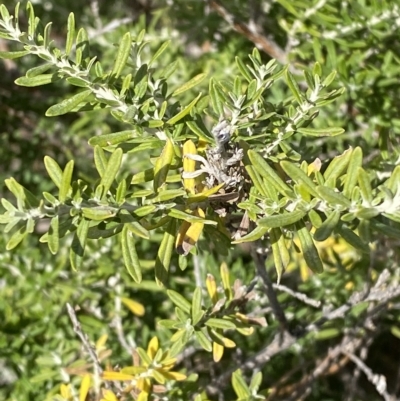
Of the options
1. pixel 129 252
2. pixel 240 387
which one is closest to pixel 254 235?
pixel 129 252

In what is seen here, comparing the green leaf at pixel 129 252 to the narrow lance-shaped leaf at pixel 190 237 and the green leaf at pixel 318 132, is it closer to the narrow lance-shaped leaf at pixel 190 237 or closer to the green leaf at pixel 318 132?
the narrow lance-shaped leaf at pixel 190 237

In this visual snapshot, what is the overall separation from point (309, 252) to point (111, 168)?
0.80 feet

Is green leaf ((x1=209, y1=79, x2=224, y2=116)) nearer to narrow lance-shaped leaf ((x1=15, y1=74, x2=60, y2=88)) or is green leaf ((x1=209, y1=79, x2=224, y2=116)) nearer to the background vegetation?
the background vegetation

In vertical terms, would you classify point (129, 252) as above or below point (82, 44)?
below

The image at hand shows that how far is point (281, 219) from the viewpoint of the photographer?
62 cm

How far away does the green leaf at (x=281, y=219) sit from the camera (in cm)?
61

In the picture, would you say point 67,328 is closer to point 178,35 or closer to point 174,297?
point 174,297

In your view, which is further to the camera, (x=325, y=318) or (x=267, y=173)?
(x=325, y=318)

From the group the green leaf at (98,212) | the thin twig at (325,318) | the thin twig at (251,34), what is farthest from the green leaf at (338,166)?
the thin twig at (251,34)

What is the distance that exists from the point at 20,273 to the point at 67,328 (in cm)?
16

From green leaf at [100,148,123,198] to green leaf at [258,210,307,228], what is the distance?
18cm

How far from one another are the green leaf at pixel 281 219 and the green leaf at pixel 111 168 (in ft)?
0.59

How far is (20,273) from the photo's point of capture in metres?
1.26

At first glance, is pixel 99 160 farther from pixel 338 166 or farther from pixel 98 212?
pixel 338 166
